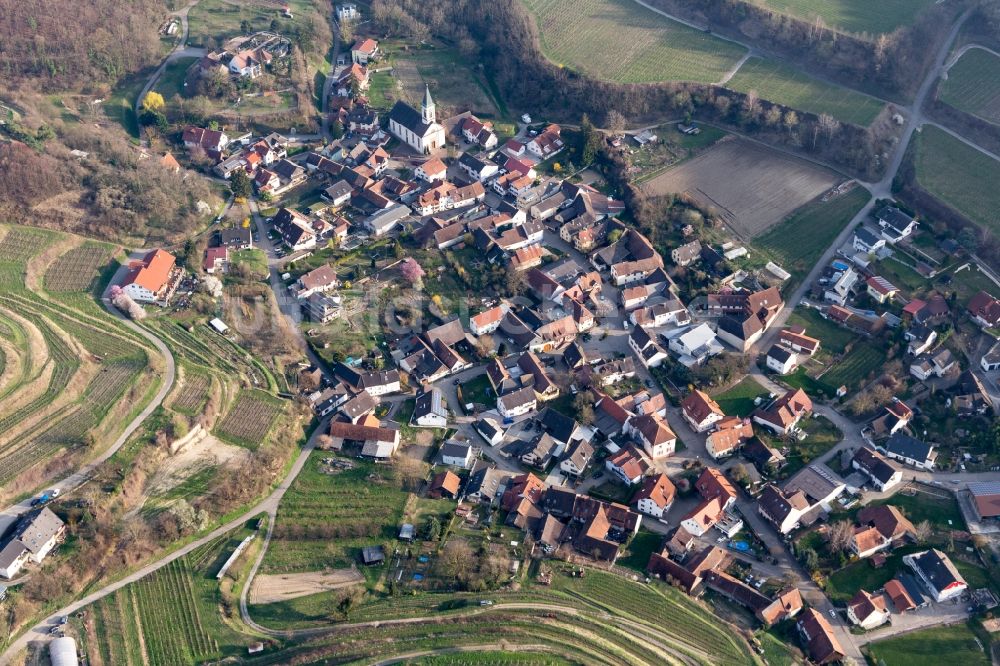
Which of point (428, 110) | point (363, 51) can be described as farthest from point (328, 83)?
point (428, 110)

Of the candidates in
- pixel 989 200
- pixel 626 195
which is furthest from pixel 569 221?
pixel 989 200

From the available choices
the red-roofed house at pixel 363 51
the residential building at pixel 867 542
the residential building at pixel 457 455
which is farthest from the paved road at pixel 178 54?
the residential building at pixel 867 542

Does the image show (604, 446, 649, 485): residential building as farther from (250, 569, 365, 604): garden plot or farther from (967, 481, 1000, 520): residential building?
(967, 481, 1000, 520): residential building

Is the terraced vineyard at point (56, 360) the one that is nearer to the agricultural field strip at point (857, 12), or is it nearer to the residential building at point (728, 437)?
the residential building at point (728, 437)

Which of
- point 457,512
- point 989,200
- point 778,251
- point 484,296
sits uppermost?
point 989,200

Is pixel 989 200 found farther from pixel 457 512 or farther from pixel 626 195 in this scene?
pixel 457 512

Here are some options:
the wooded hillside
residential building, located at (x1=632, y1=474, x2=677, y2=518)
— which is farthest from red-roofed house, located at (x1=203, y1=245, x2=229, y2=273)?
residential building, located at (x1=632, y1=474, x2=677, y2=518)

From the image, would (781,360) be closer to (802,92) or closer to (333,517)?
(333,517)
